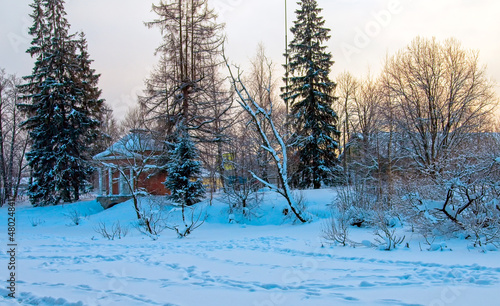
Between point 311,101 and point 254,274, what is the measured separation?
1929 cm

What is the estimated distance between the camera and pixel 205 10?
22.4 meters

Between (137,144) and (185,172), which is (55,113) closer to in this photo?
(137,144)

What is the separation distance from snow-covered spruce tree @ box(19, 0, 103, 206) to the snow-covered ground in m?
18.4

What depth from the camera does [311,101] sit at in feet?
79.8

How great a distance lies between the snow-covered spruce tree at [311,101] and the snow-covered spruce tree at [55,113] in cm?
1522

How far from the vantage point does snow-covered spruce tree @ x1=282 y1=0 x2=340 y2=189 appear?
935 inches

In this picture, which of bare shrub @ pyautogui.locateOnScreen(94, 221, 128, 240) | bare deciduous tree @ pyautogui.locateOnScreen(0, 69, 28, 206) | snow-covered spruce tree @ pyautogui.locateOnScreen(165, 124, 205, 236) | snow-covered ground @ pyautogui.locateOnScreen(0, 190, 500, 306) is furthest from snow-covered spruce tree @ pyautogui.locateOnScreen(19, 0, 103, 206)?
snow-covered ground @ pyautogui.locateOnScreen(0, 190, 500, 306)

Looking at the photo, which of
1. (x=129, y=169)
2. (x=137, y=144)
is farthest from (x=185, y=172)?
(x=129, y=169)

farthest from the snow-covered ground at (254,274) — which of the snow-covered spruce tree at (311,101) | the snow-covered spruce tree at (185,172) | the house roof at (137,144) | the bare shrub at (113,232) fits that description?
the snow-covered spruce tree at (311,101)

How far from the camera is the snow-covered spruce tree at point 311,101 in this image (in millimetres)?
23750

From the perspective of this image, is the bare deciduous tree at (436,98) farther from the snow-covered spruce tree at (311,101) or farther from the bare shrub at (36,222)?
the bare shrub at (36,222)

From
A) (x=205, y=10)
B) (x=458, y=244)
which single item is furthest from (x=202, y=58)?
(x=458, y=244)

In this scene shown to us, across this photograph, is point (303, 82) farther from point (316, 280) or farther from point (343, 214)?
point (316, 280)

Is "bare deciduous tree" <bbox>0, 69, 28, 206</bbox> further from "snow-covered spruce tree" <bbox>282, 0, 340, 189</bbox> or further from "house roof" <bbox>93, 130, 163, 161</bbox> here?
"snow-covered spruce tree" <bbox>282, 0, 340, 189</bbox>
